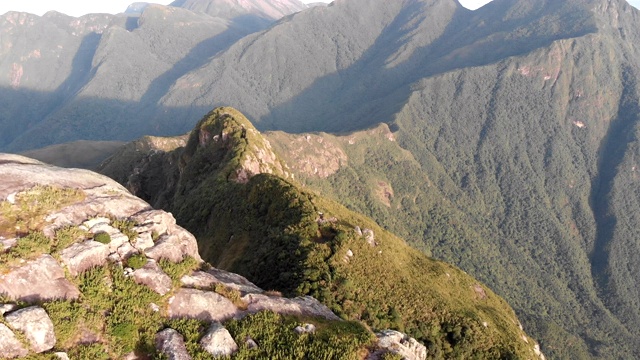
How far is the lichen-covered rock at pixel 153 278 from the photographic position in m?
27.1

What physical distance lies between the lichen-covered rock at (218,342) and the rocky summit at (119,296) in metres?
0.07

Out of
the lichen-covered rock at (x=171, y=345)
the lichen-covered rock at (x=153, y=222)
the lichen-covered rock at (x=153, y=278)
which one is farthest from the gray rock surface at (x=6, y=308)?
the lichen-covered rock at (x=153, y=222)

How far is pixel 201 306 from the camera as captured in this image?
2758 cm

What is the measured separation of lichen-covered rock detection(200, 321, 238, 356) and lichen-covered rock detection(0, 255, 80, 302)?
8.65 m

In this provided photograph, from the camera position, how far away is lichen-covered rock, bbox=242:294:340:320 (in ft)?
99.2

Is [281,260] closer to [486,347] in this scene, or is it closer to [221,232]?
[221,232]

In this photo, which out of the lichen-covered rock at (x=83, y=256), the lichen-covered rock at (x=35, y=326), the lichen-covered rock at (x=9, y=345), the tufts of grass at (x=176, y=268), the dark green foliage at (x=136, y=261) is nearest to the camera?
the lichen-covered rock at (x=9, y=345)

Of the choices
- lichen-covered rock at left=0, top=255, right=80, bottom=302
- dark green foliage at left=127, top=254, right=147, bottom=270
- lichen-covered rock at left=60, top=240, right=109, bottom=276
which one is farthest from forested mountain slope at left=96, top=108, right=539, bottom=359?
lichen-covered rock at left=0, top=255, right=80, bottom=302

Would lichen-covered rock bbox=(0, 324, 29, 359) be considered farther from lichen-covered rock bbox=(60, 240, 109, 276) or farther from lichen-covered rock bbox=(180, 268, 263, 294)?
lichen-covered rock bbox=(180, 268, 263, 294)

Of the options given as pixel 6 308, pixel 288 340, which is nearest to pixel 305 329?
pixel 288 340

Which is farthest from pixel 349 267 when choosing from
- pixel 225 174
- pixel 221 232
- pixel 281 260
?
pixel 225 174

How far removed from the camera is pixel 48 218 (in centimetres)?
2762

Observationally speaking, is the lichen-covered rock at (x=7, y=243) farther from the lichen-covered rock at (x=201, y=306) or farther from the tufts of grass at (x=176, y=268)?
the lichen-covered rock at (x=201, y=306)

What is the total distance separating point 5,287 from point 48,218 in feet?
22.9
